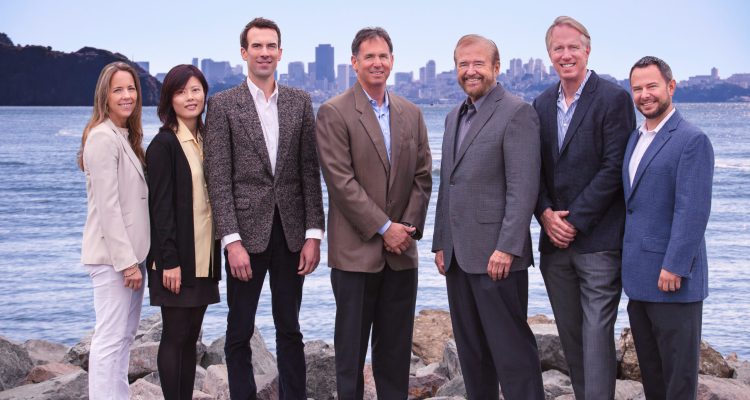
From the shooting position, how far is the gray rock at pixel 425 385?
666 centimetres

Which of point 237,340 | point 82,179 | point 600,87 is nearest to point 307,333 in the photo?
point 237,340

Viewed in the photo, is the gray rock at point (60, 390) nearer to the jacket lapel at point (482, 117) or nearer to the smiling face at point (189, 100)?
the smiling face at point (189, 100)

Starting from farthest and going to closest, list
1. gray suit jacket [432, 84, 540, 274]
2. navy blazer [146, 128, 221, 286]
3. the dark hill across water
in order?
the dark hill across water → navy blazer [146, 128, 221, 286] → gray suit jacket [432, 84, 540, 274]

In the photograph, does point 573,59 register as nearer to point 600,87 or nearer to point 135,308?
point 600,87

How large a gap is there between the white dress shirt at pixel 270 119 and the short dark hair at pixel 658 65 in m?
1.88

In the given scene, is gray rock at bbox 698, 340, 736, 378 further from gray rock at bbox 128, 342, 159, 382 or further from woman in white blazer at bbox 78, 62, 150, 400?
woman in white blazer at bbox 78, 62, 150, 400

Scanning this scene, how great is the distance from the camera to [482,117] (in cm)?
474

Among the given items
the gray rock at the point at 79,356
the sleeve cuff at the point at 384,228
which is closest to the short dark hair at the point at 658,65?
the sleeve cuff at the point at 384,228

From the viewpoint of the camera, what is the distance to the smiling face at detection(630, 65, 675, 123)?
4.44 meters

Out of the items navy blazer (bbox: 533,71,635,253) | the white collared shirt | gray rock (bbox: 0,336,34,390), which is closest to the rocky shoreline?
gray rock (bbox: 0,336,34,390)

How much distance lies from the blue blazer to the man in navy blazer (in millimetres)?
126

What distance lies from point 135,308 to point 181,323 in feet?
0.90

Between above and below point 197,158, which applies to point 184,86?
above

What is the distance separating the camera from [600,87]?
4.70 m
